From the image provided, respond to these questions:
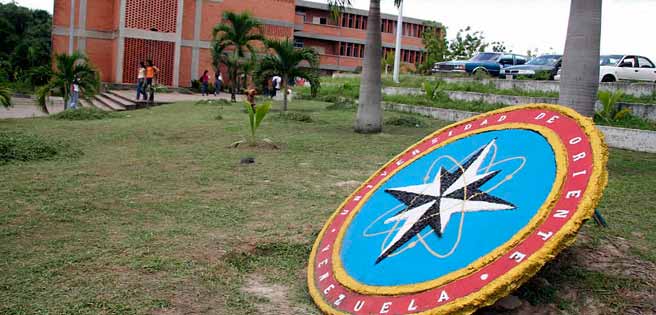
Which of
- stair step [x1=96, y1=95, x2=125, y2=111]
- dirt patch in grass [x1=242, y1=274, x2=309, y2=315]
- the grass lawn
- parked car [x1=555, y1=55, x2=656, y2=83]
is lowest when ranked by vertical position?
dirt patch in grass [x1=242, y1=274, x2=309, y2=315]

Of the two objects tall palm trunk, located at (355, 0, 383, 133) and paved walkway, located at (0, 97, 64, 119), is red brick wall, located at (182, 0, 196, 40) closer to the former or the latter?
paved walkway, located at (0, 97, 64, 119)

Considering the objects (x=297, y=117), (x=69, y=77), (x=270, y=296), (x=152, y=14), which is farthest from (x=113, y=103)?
(x=270, y=296)

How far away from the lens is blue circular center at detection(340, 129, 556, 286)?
3.86m

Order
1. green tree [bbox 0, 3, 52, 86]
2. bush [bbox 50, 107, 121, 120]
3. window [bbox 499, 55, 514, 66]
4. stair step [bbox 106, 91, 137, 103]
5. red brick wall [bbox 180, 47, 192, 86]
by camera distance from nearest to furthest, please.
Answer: bush [bbox 50, 107, 121, 120] → stair step [bbox 106, 91, 137, 103] → window [bbox 499, 55, 514, 66] → green tree [bbox 0, 3, 52, 86] → red brick wall [bbox 180, 47, 192, 86]

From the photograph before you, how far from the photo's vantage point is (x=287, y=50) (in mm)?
18141

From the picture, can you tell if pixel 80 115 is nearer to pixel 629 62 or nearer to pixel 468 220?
pixel 468 220

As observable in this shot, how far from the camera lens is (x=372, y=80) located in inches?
525

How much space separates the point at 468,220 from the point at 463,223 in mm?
38

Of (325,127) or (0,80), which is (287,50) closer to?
(325,127)

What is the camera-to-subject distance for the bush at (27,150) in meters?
9.25

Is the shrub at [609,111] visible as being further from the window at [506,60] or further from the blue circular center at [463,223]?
the window at [506,60]

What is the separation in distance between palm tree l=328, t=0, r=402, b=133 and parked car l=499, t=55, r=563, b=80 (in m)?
11.3

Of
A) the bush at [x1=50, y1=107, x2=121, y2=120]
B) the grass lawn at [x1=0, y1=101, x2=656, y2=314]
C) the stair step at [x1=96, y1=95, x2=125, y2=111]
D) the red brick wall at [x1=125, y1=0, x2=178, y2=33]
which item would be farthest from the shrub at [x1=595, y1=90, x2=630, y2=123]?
the red brick wall at [x1=125, y1=0, x2=178, y2=33]

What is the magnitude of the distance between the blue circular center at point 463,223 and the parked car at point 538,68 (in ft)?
62.8
